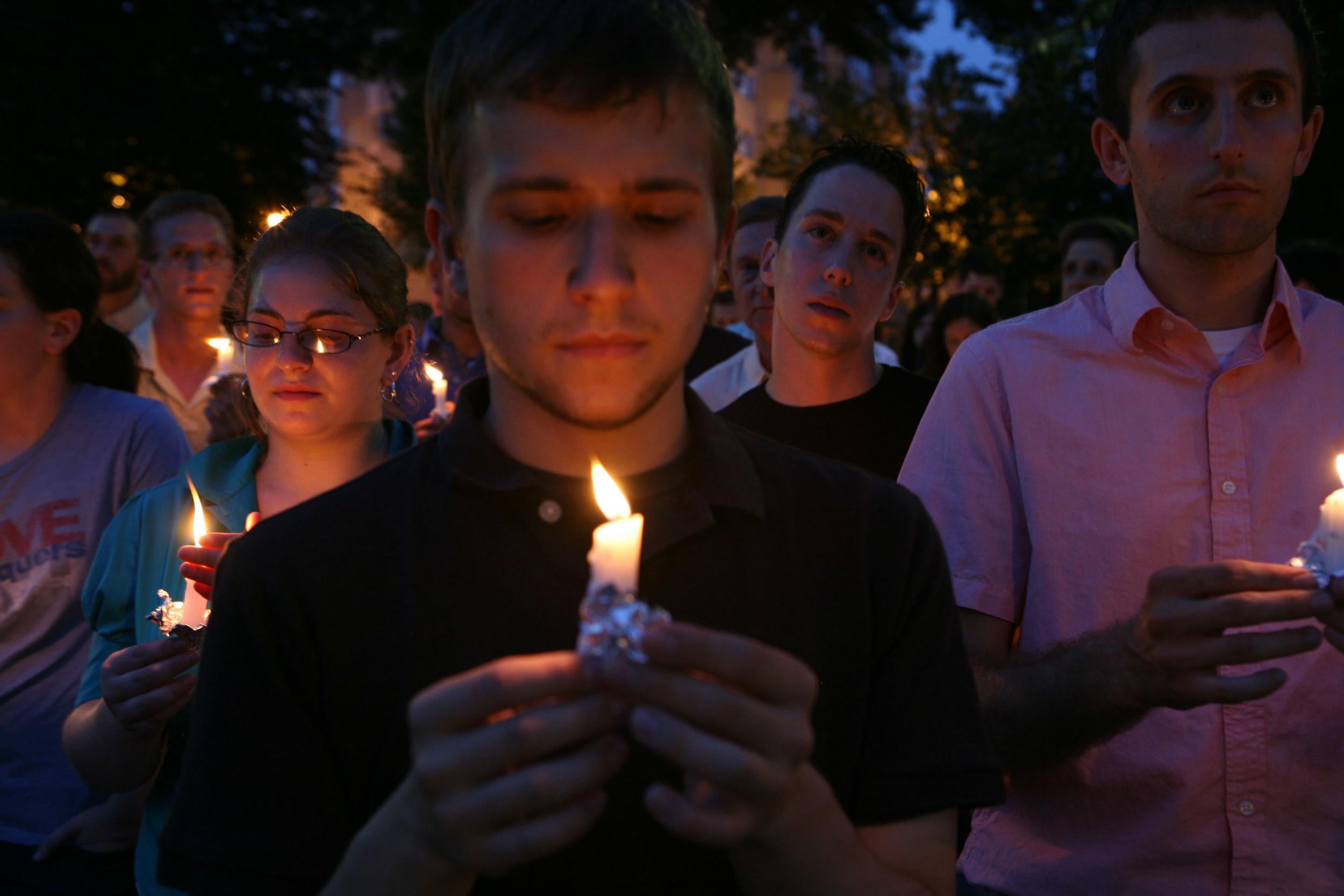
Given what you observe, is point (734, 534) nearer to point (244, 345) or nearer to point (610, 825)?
point (610, 825)

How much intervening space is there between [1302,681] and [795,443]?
1858 mm

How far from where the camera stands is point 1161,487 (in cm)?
248

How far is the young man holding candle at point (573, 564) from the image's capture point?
1582mm

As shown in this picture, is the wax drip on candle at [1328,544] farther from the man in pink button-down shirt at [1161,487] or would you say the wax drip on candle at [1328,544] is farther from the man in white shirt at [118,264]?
the man in white shirt at [118,264]

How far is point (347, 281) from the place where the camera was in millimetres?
3199

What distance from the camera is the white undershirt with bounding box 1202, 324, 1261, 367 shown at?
2.58 meters

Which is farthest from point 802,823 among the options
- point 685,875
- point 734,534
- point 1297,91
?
point 1297,91

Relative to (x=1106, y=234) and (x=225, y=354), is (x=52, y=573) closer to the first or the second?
(x=225, y=354)

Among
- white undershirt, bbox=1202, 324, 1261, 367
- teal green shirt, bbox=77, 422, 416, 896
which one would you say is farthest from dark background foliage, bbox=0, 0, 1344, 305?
teal green shirt, bbox=77, 422, 416, 896

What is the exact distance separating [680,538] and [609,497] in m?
0.33

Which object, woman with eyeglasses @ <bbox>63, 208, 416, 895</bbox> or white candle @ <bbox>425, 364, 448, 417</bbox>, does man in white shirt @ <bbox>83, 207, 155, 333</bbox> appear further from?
woman with eyeglasses @ <bbox>63, 208, 416, 895</bbox>

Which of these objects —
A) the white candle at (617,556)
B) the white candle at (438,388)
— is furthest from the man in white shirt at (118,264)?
the white candle at (617,556)

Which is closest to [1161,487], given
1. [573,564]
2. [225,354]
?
[573,564]

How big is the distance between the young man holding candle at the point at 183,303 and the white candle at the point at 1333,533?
16.9ft
